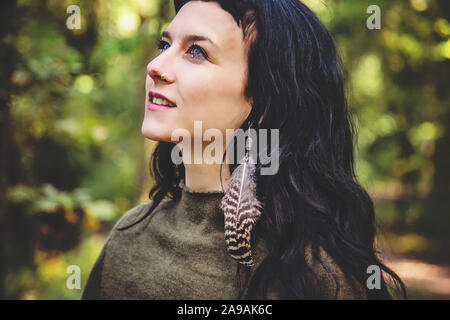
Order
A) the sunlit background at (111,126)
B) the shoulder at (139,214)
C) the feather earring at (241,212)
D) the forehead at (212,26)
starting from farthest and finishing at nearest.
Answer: the sunlit background at (111,126) → the shoulder at (139,214) → the forehead at (212,26) → the feather earring at (241,212)

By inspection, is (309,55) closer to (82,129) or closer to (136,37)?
(136,37)

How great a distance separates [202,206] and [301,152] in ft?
1.67

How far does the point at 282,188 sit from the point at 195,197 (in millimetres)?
428

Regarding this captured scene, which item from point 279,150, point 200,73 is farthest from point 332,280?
point 200,73

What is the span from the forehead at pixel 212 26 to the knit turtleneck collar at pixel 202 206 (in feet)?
2.12

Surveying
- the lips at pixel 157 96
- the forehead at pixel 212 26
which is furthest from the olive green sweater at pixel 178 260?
the forehead at pixel 212 26

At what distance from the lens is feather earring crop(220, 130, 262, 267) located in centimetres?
143

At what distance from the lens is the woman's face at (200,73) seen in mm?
1523

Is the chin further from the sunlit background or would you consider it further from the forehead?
the sunlit background

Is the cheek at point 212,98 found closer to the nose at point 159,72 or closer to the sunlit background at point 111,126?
the nose at point 159,72

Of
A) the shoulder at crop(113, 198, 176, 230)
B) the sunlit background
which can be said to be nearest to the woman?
the shoulder at crop(113, 198, 176, 230)

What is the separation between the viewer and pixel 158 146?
214 centimetres
